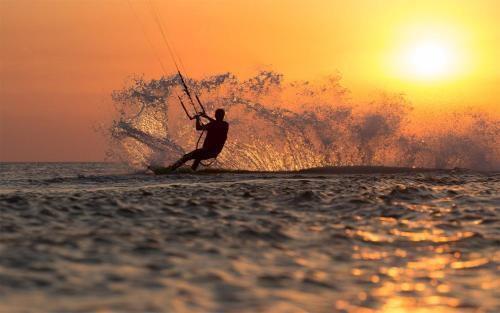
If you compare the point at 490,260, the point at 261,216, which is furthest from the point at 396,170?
the point at 490,260

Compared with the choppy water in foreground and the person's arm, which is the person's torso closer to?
the person's arm

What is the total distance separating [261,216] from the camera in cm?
1193

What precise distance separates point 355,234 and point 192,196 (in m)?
6.29

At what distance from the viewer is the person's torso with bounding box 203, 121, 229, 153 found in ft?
81.3

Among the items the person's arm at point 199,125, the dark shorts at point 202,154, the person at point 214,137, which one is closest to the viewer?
the person's arm at point 199,125

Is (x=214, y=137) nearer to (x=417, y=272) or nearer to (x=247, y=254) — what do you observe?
(x=247, y=254)

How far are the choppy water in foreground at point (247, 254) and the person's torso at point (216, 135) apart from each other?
10003mm

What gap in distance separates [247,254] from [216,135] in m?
16.9

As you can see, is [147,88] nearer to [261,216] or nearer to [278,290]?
[261,216]

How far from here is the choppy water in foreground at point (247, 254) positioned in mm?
5953

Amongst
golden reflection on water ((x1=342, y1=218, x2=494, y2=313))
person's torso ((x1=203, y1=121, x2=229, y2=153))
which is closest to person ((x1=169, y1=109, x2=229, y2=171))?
person's torso ((x1=203, y1=121, x2=229, y2=153))

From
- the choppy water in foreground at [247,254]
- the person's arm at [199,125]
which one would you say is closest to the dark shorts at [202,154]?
the person's arm at [199,125]

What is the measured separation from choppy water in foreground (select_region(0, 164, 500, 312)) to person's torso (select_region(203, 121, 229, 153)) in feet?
32.8

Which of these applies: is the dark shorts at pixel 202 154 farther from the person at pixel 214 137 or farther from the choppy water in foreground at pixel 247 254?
the choppy water in foreground at pixel 247 254
